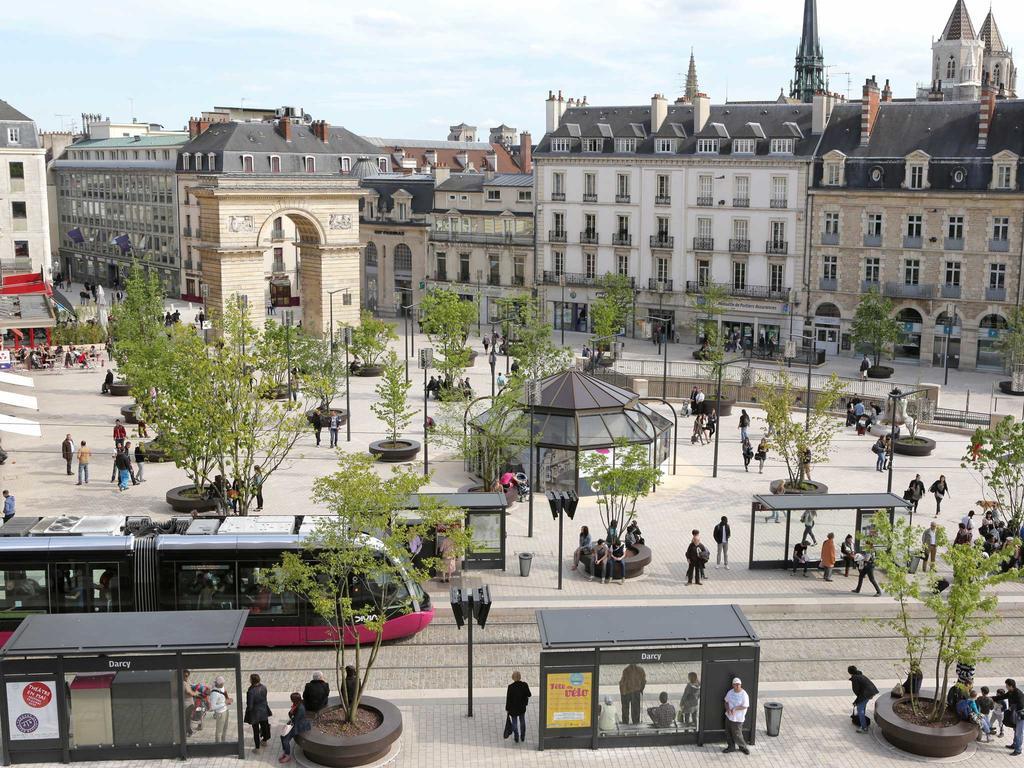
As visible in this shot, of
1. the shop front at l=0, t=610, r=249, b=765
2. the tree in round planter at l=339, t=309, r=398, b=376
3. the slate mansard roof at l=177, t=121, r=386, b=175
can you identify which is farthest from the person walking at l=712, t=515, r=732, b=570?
the slate mansard roof at l=177, t=121, r=386, b=175

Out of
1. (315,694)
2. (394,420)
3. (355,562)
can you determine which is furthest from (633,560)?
(394,420)

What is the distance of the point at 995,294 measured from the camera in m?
61.8

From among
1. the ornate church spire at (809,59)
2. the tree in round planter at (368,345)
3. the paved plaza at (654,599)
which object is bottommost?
the paved plaza at (654,599)

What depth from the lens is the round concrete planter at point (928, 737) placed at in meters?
20.2

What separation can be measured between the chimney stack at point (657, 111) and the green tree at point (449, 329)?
18109 mm

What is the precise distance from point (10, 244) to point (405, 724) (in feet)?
192

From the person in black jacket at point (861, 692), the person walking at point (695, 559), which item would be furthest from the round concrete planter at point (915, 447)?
the person in black jacket at point (861, 692)

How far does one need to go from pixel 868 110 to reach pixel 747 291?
1231 centimetres

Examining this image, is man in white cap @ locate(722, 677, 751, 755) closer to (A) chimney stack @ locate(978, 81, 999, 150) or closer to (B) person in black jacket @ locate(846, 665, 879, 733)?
(B) person in black jacket @ locate(846, 665, 879, 733)

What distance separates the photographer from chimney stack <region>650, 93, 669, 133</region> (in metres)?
71.9

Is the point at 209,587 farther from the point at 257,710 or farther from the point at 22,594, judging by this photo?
the point at 257,710

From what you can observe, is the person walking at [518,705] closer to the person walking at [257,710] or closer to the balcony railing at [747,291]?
the person walking at [257,710]

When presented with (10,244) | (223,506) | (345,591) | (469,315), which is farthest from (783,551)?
(10,244)

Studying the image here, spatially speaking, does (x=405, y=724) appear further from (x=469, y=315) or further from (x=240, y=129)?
(x=240, y=129)
